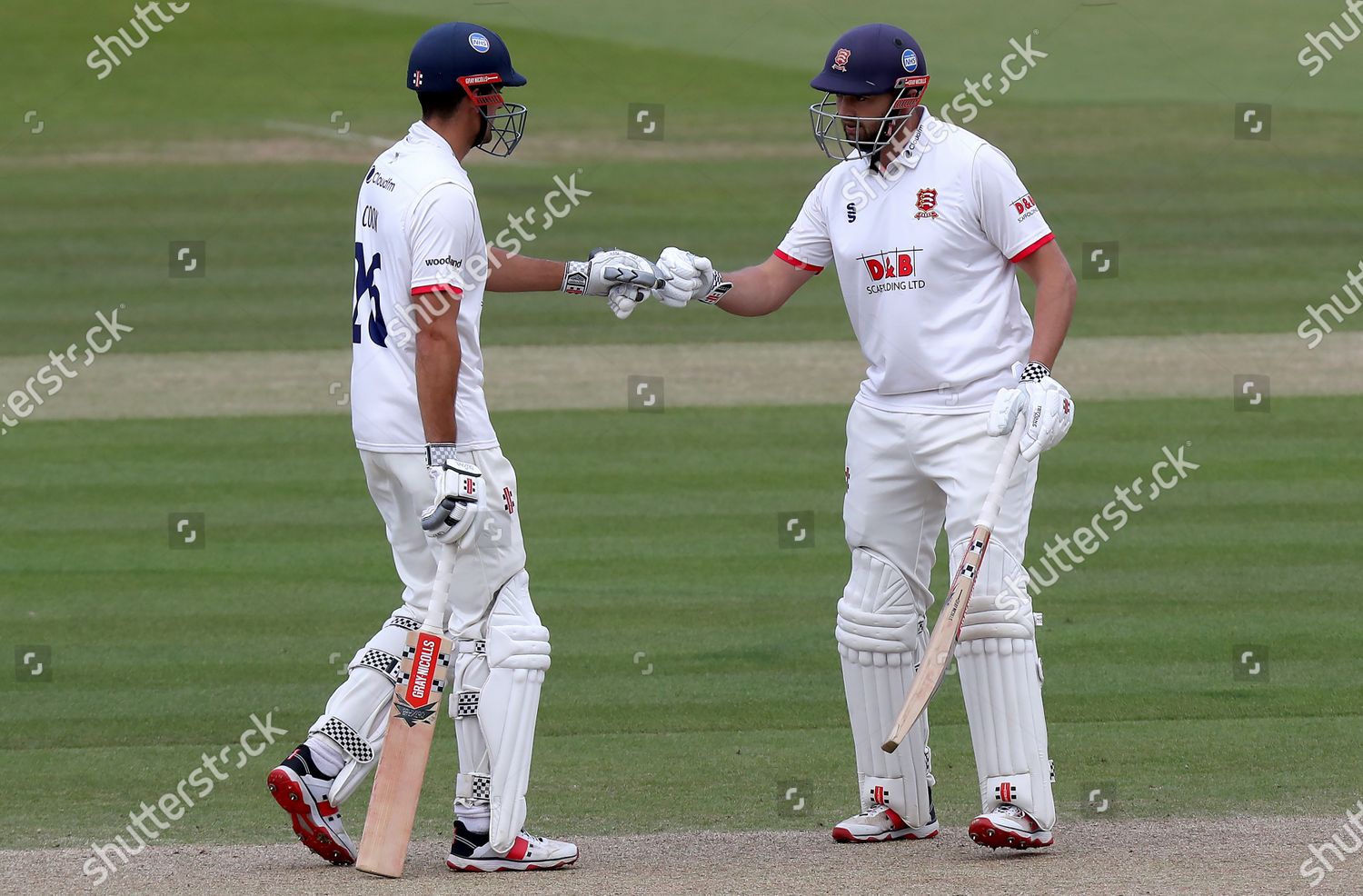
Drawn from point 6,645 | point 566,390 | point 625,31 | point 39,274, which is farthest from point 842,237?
point 625,31

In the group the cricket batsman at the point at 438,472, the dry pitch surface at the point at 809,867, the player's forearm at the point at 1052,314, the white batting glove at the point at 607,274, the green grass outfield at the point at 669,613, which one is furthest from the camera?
the green grass outfield at the point at 669,613

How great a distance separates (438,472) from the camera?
17.2 ft

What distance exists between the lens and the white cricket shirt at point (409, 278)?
528 cm

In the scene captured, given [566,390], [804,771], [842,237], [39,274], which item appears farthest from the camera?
[39,274]

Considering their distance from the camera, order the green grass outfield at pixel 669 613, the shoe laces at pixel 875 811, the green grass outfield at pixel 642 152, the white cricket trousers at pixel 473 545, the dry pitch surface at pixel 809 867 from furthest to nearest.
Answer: the green grass outfield at pixel 642 152
the green grass outfield at pixel 669 613
the shoe laces at pixel 875 811
the white cricket trousers at pixel 473 545
the dry pitch surface at pixel 809 867

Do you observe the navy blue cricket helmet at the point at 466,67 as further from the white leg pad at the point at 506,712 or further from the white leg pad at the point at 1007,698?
the white leg pad at the point at 1007,698

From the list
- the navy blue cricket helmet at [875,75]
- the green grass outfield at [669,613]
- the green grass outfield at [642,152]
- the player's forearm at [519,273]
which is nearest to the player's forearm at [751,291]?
the player's forearm at [519,273]

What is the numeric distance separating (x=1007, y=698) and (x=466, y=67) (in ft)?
7.83

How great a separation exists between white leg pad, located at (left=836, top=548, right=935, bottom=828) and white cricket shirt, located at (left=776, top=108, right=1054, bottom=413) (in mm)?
546

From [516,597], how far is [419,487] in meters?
0.42

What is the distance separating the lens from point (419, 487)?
17.9ft

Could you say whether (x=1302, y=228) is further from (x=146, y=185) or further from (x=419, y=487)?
(x=419, y=487)

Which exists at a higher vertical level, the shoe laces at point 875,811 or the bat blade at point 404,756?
the bat blade at point 404,756

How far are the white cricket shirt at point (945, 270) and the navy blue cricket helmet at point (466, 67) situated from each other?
115cm
